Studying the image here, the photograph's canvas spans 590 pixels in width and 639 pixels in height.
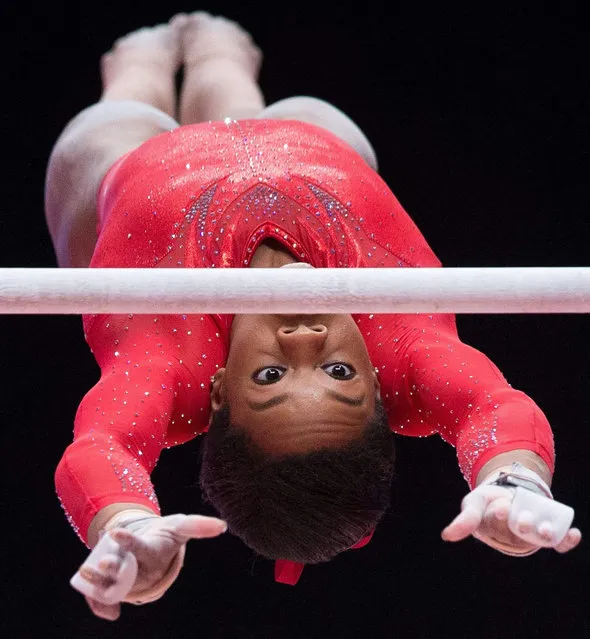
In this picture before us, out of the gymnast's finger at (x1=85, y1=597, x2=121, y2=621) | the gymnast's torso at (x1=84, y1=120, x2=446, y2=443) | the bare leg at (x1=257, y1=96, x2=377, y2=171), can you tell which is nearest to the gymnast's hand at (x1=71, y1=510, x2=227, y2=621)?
the gymnast's finger at (x1=85, y1=597, x2=121, y2=621)

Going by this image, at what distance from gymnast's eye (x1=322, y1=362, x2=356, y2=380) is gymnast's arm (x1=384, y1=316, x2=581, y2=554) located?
9 centimetres

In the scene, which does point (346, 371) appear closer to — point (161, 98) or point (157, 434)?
point (157, 434)

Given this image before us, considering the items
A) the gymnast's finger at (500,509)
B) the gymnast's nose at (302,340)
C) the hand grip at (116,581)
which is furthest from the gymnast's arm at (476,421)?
the hand grip at (116,581)

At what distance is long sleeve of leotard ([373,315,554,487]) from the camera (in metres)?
0.99

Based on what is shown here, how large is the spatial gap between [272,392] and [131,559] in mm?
302

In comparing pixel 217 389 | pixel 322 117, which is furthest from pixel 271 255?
pixel 322 117

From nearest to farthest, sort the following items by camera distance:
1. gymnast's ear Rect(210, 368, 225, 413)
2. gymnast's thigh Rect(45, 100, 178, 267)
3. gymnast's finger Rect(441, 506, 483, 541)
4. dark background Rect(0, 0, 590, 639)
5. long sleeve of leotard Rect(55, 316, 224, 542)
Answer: gymnast's finger Rect(441, 506, 483, 541), long sleeve of leotard Rect(55, 316, 224, 542), gymnast's ear Rect(210, 368, 225, 413), gymnast's thigh Rect(45, 100, 178, 267), dark background Rect(0, 0, 590, 639)

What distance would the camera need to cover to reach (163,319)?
3.90ft

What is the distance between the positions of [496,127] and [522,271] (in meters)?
1.21

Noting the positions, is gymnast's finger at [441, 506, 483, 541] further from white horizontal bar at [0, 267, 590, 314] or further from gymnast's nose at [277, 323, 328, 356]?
gymnast's nose at [277, 323, 328, 356]

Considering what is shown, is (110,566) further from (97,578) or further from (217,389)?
(217,389)

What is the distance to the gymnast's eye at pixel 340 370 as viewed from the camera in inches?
42.8

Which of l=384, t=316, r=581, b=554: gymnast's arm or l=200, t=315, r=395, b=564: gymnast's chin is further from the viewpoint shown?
l=200, t=315, r=395, b=564: gymnast's chin

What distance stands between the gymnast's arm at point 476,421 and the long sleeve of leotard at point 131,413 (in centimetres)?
23
